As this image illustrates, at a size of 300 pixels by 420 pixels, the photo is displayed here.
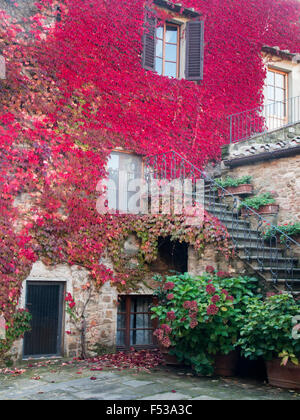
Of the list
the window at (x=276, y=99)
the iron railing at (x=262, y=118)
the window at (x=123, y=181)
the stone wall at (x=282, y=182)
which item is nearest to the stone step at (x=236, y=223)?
the stone wall at (x=282, y=182)

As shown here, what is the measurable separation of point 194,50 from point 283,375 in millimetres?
7670

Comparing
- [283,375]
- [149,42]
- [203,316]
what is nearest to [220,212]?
[203,316]

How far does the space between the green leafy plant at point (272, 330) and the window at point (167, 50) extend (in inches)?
253

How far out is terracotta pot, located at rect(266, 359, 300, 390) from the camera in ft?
17.8

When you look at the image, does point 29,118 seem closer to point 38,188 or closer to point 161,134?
point 38,188

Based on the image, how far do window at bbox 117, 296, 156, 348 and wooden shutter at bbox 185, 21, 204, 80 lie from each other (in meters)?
5.24

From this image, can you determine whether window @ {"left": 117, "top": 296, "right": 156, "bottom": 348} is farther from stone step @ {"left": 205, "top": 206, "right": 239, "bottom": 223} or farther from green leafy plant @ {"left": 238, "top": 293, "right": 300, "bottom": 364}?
green leafy plant @ {"left": 238, "top": 293, "right": 300, "bottom": 364}

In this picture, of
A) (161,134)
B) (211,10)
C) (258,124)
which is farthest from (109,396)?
(211,10)

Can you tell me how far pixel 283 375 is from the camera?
555cm

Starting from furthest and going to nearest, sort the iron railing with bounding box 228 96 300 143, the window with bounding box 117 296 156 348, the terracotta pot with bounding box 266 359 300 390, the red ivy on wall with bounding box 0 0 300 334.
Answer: the iron railing with bounding box 228 96 300 143 < the window with bounding box 117 296 156 348 < the red ivy on wall with bounding box 0 0 300 334 < the terracotta pot with bounding box 266 359 300 390

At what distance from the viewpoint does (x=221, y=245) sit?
7.30m

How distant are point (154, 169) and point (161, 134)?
85 cm

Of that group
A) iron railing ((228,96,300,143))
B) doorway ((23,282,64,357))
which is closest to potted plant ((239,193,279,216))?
iron railing ((228,96,300,143))

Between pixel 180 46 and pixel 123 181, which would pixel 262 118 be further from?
pixel 123 181
